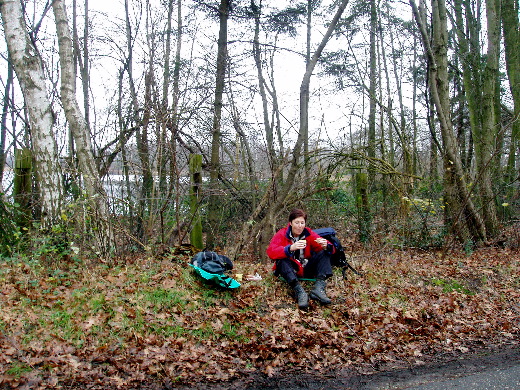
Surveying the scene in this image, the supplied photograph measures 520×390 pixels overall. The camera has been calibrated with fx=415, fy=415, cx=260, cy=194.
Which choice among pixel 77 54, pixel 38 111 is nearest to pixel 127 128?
pixel 38 111

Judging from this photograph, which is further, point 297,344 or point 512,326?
point 512,326

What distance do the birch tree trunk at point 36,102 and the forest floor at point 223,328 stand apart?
3.98 feet

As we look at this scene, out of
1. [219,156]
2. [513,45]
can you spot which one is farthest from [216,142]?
[513,45]

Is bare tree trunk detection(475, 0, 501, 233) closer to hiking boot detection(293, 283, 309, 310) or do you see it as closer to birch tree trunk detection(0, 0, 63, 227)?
hiking boot detection(293, 283, 309, 310)

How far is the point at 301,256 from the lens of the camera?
20.2ft

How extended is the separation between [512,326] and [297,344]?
117 inches

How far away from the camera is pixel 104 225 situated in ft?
21.0

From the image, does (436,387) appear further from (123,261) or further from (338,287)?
(123,261)

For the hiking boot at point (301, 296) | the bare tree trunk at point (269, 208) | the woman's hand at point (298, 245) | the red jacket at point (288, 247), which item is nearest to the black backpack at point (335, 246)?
the red jacket at point (288, 247)

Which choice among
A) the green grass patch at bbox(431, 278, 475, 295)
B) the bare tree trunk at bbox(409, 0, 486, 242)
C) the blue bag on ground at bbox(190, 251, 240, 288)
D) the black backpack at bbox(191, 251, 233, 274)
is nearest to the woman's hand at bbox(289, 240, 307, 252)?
the blue bag on ground at bbox(190, 251, 240, 288)

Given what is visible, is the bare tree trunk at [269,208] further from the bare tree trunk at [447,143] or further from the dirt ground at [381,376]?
the dirt ground at [381,376]

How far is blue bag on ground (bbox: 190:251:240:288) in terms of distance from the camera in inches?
222

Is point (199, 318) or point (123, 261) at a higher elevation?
point (123, 261)

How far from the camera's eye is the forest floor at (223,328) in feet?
12.9
